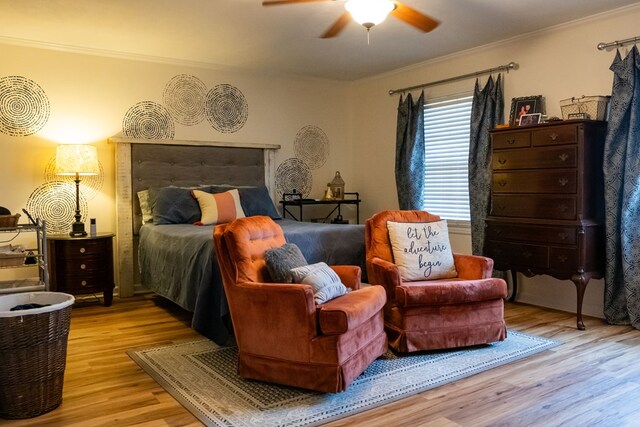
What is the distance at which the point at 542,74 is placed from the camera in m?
4.55

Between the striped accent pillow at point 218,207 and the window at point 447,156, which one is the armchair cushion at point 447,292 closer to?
the window at point 447,156

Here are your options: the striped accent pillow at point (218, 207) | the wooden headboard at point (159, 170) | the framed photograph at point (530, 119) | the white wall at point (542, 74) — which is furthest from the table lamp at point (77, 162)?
the framed photograph at point (530, 119)

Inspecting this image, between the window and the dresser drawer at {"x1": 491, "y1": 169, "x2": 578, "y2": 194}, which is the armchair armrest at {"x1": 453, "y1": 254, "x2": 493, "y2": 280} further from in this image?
the window

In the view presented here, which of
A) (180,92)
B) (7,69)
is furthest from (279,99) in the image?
(7,69)

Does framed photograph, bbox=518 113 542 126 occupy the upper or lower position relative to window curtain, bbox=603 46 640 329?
upper

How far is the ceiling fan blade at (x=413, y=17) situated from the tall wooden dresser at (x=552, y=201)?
1.09 m

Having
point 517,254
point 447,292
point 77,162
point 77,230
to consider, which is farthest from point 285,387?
point 77,162

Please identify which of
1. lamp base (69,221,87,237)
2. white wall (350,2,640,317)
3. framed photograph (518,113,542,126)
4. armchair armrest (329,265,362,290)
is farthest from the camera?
lamp base (69,221,87,237)

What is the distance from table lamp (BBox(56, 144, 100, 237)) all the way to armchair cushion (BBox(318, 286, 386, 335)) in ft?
9.24

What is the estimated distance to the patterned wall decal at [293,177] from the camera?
6.08m

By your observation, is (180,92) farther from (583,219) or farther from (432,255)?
(583,219)

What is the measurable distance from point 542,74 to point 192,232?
3258mm

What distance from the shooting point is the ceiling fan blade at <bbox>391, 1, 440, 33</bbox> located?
3398mm

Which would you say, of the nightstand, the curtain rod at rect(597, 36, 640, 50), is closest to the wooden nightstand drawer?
the curtain rod at rect(597, 36, 640, 50)
